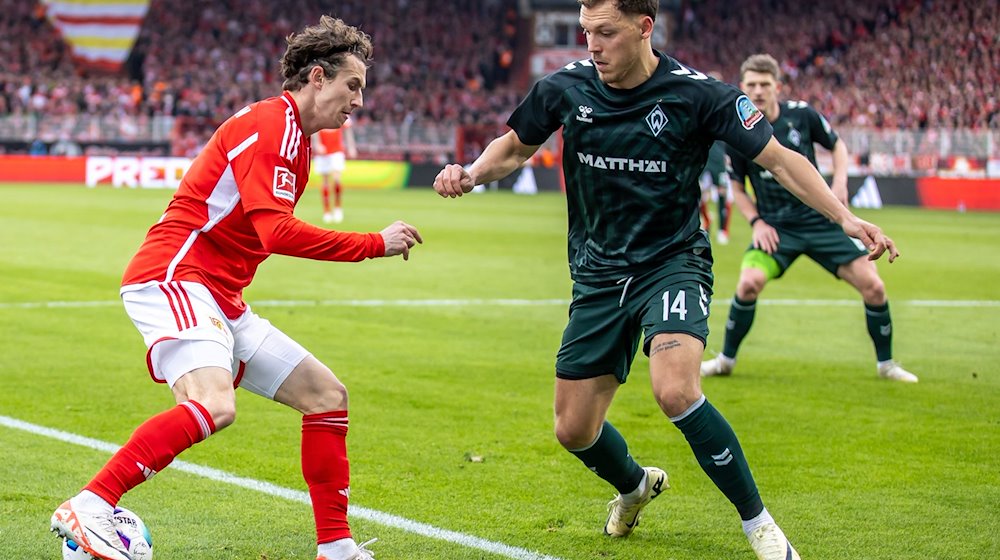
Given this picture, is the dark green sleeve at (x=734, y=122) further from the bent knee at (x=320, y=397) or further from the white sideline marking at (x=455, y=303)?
the white sideline marking at (x=455, y=303)

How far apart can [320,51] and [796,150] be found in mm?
5524

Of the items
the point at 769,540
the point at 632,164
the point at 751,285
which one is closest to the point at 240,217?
the point at 632,164

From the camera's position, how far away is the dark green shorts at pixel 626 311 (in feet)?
16.9

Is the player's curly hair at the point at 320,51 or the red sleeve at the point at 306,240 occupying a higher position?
the player's curly hair at the point at 320,51

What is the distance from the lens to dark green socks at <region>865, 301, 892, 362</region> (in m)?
9.46

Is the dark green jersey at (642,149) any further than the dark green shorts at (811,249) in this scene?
No

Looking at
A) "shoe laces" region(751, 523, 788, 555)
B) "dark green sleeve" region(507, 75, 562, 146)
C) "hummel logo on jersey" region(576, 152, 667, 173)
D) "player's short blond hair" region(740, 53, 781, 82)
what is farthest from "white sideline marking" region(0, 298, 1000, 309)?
"shoe laces" region(751, 523, 788, 555)

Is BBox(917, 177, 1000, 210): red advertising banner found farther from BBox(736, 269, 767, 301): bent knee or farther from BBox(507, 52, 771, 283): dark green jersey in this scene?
BBox(507, 52, 771, 283): dark green jersey

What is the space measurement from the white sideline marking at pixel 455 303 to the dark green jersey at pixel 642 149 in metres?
7.70

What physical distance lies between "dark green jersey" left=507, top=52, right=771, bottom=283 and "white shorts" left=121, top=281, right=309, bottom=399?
136cm

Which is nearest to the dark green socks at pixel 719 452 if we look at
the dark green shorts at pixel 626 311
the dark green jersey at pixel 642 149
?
the dark green shorts at pixel 626 311

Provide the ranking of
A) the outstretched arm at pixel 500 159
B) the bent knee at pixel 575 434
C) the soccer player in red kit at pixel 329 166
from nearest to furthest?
the bent knee at pixel 575 434, the outstretched arm at pixel 500 159, the soccer player in red kit at pixel 329 166

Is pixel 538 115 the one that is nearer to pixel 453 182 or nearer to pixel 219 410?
pixel 453 182

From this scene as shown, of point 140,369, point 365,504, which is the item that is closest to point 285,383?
point 365,504
